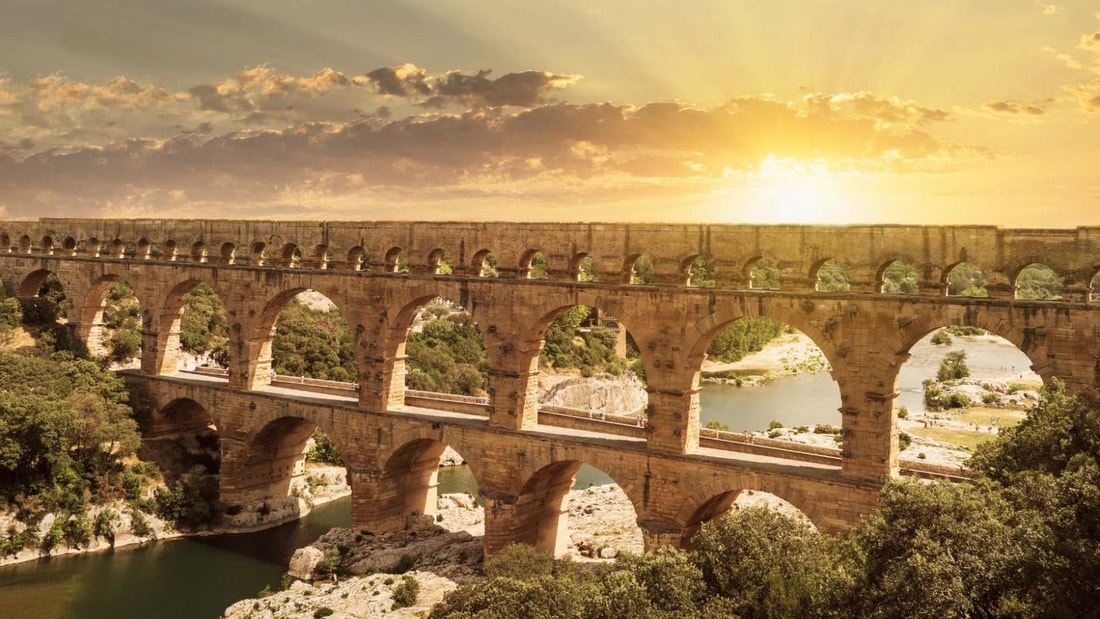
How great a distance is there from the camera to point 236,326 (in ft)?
103

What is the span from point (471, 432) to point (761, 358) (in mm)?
51173

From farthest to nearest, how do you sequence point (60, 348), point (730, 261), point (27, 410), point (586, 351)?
point (586, 351) → point (60, 348) → point (27, 410) → point (730, 261)

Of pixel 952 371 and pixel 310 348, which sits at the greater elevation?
pixel 952 371

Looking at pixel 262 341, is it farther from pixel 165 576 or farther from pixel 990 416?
pixel 990 416

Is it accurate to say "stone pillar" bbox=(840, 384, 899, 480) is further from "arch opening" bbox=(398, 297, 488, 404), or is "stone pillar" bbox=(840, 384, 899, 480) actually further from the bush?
"arch opening" bbox=(398, 297, 488, 404)

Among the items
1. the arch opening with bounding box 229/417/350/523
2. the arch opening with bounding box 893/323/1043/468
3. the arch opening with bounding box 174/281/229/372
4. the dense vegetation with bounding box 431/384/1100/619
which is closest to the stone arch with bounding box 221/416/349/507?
the arch opening with bounding box 229/417/350/523

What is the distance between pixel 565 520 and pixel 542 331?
20.0 ft

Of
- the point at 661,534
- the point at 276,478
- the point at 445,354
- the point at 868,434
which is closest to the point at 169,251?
the point at 276,478

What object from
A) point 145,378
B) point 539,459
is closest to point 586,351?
point 145,378

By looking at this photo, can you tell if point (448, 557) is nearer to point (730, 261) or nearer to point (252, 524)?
point (252, 524)

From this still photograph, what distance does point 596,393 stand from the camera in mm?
52062

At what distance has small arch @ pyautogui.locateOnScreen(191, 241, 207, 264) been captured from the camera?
3319cm

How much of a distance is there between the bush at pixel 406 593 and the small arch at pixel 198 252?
1609 centimetres

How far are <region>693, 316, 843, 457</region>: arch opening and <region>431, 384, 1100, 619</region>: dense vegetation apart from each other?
21.6 metres
